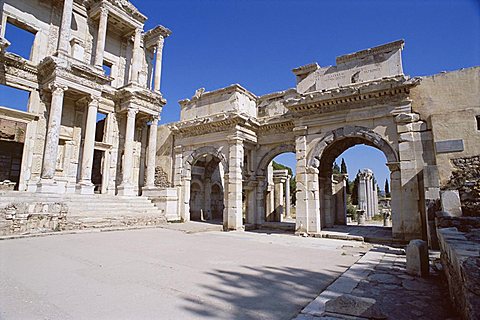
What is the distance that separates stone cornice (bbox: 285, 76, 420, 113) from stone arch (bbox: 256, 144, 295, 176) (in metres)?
2.70

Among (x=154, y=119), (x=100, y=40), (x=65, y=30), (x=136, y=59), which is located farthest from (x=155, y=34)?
(x=154, y=119)

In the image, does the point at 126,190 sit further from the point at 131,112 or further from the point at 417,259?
the point at 417,259

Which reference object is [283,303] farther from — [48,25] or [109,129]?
[48,25]

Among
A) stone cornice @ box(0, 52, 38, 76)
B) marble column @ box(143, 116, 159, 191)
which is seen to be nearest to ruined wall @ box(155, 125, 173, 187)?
marble column @ box(143, 116, 159, 191)

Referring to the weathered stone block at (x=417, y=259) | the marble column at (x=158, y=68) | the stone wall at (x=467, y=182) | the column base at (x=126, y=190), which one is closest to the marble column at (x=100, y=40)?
the marble column at (x=158, y=68)

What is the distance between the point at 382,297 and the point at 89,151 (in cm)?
1542

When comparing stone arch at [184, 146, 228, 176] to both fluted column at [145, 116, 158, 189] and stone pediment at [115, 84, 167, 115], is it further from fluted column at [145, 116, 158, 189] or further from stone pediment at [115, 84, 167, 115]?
stone pediment at [115, 84, 167, 115]

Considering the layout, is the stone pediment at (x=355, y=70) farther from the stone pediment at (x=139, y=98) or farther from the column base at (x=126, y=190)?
the column base at (x=126, y=190)

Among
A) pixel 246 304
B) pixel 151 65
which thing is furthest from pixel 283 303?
pixel 151 65

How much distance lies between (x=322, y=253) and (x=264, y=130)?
27.8 ft

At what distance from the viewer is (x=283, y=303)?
3.29 m

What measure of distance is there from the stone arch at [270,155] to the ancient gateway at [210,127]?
0.06 metres

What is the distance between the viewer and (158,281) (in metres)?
4.04

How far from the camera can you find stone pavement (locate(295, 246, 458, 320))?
285cm
